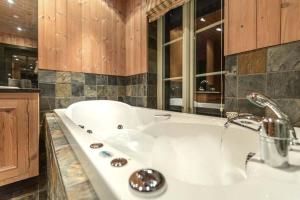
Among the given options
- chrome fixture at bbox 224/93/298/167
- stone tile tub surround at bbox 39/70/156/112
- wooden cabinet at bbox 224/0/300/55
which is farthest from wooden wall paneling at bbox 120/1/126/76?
chrome fixture at bbox 224/93/298/167

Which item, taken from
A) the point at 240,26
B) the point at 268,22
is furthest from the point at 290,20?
the point at 240,26

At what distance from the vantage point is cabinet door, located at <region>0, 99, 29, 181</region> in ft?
4.37

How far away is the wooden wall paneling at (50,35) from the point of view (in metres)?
2.00

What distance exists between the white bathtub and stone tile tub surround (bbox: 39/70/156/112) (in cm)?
30

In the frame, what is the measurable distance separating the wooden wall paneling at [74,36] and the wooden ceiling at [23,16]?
35 centimetres

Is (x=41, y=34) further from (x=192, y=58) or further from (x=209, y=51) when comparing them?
(x=209, y=51)

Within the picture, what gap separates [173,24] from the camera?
2098 mm

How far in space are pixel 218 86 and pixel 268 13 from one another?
2.10ft

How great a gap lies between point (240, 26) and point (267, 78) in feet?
1.36

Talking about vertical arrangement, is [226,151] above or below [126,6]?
below

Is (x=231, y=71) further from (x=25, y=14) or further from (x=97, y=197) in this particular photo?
(x=25, y=14)

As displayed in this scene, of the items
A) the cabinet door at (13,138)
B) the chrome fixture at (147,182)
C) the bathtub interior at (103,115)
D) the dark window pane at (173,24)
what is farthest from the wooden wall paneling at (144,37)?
the chrome fixture at (147,182)

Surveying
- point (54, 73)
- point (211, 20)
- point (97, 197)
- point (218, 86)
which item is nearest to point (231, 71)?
point (218, 86)

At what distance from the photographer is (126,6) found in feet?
8.64
